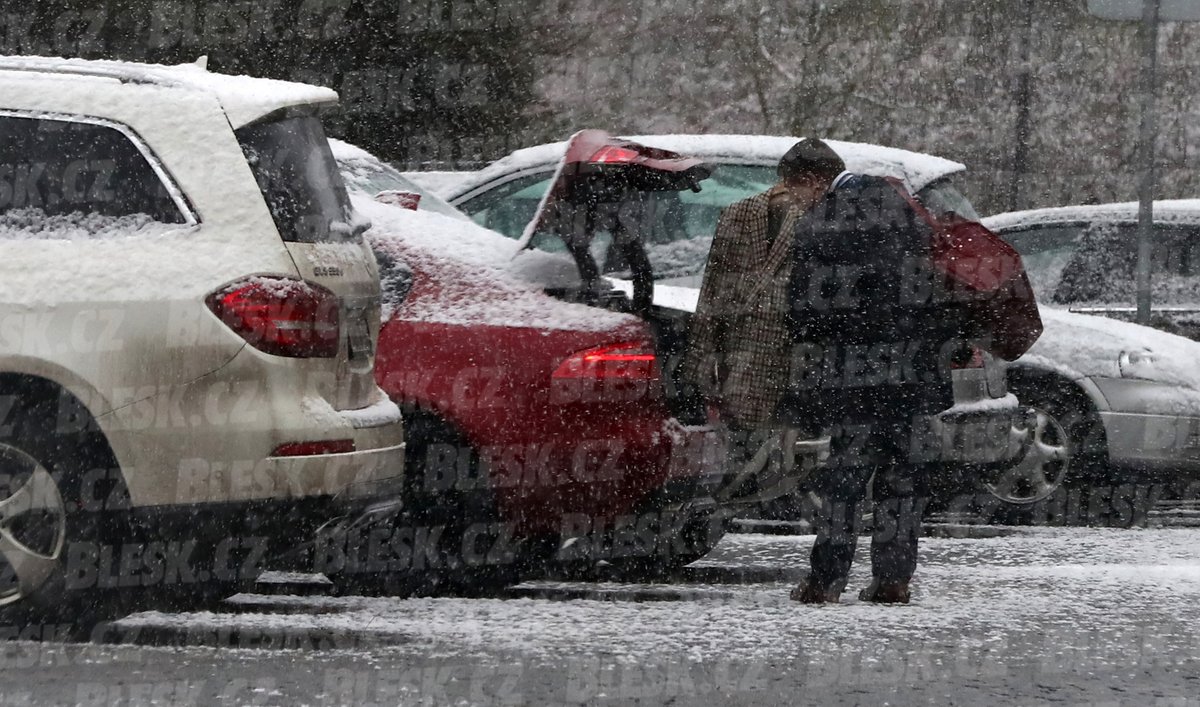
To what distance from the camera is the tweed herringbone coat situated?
25.1ft

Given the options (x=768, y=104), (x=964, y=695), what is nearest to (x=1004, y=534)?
(x=964, y=695)

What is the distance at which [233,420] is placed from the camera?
6.16 meters

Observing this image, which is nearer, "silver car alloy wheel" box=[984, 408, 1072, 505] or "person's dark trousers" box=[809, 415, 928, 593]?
"person's dark trousers" box=[809, 415, 928, 593]

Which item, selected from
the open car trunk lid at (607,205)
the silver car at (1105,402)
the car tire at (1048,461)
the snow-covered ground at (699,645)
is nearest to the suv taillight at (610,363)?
the open car trunk lid at (607,205)

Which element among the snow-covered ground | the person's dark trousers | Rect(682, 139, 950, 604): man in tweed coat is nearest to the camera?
the snow-covered ground

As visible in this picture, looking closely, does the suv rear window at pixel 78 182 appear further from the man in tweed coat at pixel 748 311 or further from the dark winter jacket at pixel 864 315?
the dark winter jacket at pixel 864 315

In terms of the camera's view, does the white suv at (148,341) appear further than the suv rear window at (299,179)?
No

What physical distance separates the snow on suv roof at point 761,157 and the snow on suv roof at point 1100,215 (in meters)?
1.69

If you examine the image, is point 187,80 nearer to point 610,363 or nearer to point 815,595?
point 610,363

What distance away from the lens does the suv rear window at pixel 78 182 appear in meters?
6.20

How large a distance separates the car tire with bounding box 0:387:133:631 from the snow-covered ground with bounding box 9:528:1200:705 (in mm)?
244

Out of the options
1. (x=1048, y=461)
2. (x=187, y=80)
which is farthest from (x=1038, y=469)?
(x=187, y=80)

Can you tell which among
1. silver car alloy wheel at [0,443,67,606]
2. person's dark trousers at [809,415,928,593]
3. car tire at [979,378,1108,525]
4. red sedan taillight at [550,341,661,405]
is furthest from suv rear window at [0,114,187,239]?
car tire at [979,378,1108,525]

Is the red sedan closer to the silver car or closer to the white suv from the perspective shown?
the white suv
